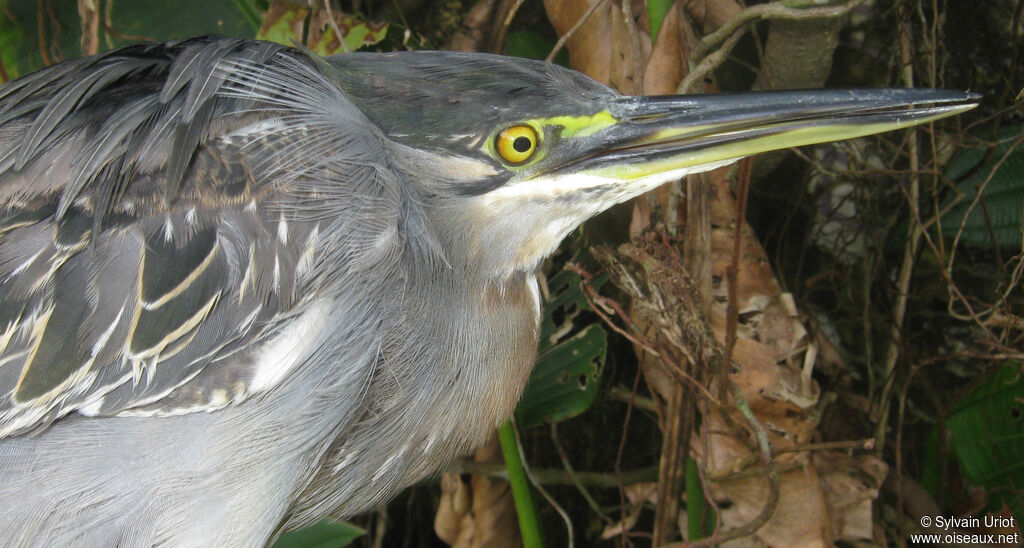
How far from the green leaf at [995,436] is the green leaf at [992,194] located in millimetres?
382

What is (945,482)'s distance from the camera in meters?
2.20

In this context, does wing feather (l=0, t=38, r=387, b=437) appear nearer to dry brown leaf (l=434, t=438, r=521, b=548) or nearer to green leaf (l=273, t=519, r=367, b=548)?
green leaf (l=273, t=519, r=367, b=548)

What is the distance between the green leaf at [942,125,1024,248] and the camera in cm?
214

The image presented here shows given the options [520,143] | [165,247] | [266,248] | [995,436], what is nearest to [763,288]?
[995,436]

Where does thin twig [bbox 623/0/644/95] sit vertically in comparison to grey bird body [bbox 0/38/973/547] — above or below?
above

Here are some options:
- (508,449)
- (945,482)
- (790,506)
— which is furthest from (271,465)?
(945,482)

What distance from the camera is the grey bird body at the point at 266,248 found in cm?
133

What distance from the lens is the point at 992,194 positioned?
221cm

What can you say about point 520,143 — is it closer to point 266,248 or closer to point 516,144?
point 516,144

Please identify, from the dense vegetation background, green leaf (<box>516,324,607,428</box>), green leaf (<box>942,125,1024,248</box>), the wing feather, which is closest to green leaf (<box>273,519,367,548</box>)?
the dense vegetation background

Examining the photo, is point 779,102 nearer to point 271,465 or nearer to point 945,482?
point 271,465

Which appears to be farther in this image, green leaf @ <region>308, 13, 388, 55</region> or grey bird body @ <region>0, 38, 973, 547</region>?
green leaf @ <region>308, 13, 388, 55</region>

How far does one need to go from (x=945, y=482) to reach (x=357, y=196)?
70.9 inches


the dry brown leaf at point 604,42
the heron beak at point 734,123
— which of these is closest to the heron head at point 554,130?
the heron beak at point 734,123
